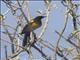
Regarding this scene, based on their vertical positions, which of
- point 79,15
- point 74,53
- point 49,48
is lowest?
point 74,53

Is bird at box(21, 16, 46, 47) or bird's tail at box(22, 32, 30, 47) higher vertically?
bird at box(21, 16, 46, 47)

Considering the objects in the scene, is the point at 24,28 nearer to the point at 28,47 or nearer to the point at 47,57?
A: the point at 28,47

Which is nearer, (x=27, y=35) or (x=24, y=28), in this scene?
(x=24, y=28)

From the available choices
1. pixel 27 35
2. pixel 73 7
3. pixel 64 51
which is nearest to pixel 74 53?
pixel 64 51

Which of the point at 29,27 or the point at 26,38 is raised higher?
the point at 29,27

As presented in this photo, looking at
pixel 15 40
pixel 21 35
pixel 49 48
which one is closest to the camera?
pixel 49 48

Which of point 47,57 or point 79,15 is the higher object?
point 79,15

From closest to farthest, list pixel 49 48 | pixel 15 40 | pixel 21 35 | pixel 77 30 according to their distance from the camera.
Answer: pixel 49 48
pixel 77 30
pixel 15 40
pixel 21 35

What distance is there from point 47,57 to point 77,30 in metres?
0.33

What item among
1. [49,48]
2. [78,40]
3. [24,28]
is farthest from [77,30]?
[24,28]

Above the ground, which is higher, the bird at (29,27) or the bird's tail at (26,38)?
the bird at (29,27)

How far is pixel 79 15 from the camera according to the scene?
88.7 inches

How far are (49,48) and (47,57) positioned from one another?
7 cm

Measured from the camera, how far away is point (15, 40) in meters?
2.35
